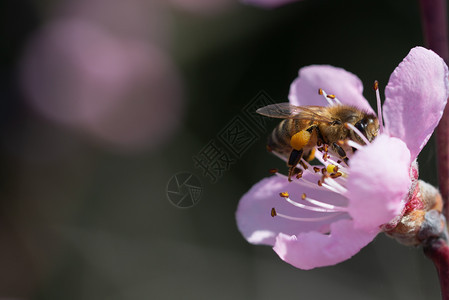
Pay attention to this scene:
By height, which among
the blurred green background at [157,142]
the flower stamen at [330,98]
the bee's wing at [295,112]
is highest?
the bee's wing at [295,112]

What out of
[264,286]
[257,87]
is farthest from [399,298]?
[257,87]

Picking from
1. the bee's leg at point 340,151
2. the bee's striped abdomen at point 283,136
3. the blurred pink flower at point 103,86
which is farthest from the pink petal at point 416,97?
the blurred pink flower at point 103,86

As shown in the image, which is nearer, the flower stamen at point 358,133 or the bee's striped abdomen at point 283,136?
the flower stamen at point 358,133

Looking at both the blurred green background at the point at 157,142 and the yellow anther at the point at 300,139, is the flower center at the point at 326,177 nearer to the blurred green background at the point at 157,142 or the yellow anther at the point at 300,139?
the yellow anther at the point at 300,139

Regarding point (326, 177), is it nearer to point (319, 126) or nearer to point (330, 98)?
point (319, 126)

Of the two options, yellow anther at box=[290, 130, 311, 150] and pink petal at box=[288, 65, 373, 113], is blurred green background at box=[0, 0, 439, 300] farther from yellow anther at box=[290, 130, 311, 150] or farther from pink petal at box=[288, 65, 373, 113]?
yellow anther at box=[290, 130, 311, 150]

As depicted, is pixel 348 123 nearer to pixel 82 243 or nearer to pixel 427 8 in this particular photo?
pixel 427 8
